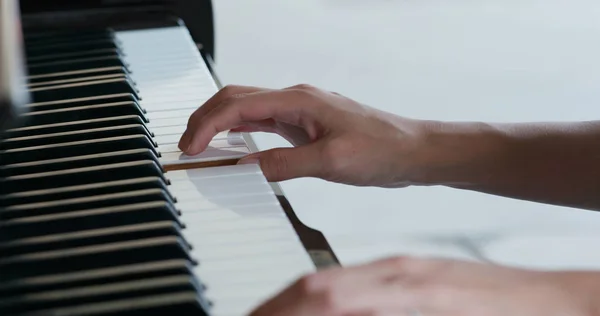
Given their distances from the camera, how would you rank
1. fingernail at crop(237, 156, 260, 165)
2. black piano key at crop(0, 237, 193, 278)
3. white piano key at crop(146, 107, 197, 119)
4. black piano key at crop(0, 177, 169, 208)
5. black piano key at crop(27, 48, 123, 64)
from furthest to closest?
black piano key at crop(27, 48, 123, 64) → white piano key at crop(146, 107, 197, 119) → fingernail at crop(237, 156, 260, 165) → black piano key at crop(0, 177, 169, 208) → black piano key at crop(0, 237, 193, 278)

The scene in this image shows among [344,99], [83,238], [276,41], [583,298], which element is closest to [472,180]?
[344,99]

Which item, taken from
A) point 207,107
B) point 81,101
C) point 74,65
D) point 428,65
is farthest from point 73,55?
point 428,65

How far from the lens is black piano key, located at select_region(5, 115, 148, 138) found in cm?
83

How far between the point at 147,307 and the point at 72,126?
0.35 meters

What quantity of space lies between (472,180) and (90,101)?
43 cm

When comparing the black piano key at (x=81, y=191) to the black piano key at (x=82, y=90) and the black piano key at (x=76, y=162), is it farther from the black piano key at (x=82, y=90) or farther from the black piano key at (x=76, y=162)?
the black piano key at (x=82, y=90)

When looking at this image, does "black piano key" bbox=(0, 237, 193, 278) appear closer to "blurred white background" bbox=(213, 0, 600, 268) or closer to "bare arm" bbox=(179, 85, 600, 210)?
"bare arm" bbox=(179, 85, 600, 210)

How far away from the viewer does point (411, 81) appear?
1.98 m

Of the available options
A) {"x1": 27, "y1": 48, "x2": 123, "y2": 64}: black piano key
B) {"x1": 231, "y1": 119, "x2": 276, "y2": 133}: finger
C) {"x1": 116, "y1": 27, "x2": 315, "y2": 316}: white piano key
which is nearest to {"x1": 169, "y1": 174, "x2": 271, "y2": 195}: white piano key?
{"x1": 116, "y1": 27, "x2": 315, "y2": 316}: white piano key

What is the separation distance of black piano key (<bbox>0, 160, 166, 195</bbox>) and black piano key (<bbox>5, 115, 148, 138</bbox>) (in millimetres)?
101

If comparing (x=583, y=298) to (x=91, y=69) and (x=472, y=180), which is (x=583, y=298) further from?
(x=91, y=69)

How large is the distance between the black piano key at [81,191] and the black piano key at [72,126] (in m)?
0.14

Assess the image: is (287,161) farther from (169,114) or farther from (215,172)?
(169,114)

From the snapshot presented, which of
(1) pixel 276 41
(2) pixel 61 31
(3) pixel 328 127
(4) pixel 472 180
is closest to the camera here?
(3) pixel 328 127
